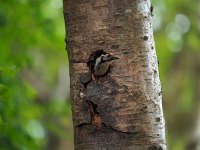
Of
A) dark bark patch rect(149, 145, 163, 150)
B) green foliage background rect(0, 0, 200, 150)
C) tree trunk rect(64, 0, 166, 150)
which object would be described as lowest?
dark bark patch rect(149, 145, 163, 150)

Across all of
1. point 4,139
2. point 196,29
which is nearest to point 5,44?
point 4,139

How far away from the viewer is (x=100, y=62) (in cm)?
152

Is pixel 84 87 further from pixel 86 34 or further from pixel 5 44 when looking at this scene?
pixel 5 44

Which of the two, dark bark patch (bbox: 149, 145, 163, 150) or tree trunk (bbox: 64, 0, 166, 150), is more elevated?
tree trunk (bbox: 64, 0, 166, 150)

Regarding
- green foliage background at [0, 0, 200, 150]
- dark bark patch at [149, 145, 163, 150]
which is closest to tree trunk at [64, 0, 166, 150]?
dark bark patch at [149, 145, 163, 150]

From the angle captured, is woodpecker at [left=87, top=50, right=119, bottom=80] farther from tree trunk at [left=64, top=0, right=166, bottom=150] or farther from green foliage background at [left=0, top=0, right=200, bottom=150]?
green foliage background at [left=0, top=0, right=200, bottom=150]

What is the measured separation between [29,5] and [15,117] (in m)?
0.91

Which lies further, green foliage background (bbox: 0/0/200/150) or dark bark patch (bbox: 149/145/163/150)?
green foliage background (bbox: 0/0/200/150)

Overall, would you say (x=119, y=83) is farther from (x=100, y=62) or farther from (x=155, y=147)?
(x=155, y=147)

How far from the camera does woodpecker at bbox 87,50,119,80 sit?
152cm

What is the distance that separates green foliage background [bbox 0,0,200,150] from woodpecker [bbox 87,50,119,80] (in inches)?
15.5

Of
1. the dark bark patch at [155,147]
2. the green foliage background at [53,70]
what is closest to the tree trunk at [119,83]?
the dark bark patch at [155,147]

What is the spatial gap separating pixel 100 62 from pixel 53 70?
944 cm

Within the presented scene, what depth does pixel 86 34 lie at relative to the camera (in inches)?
61.0
